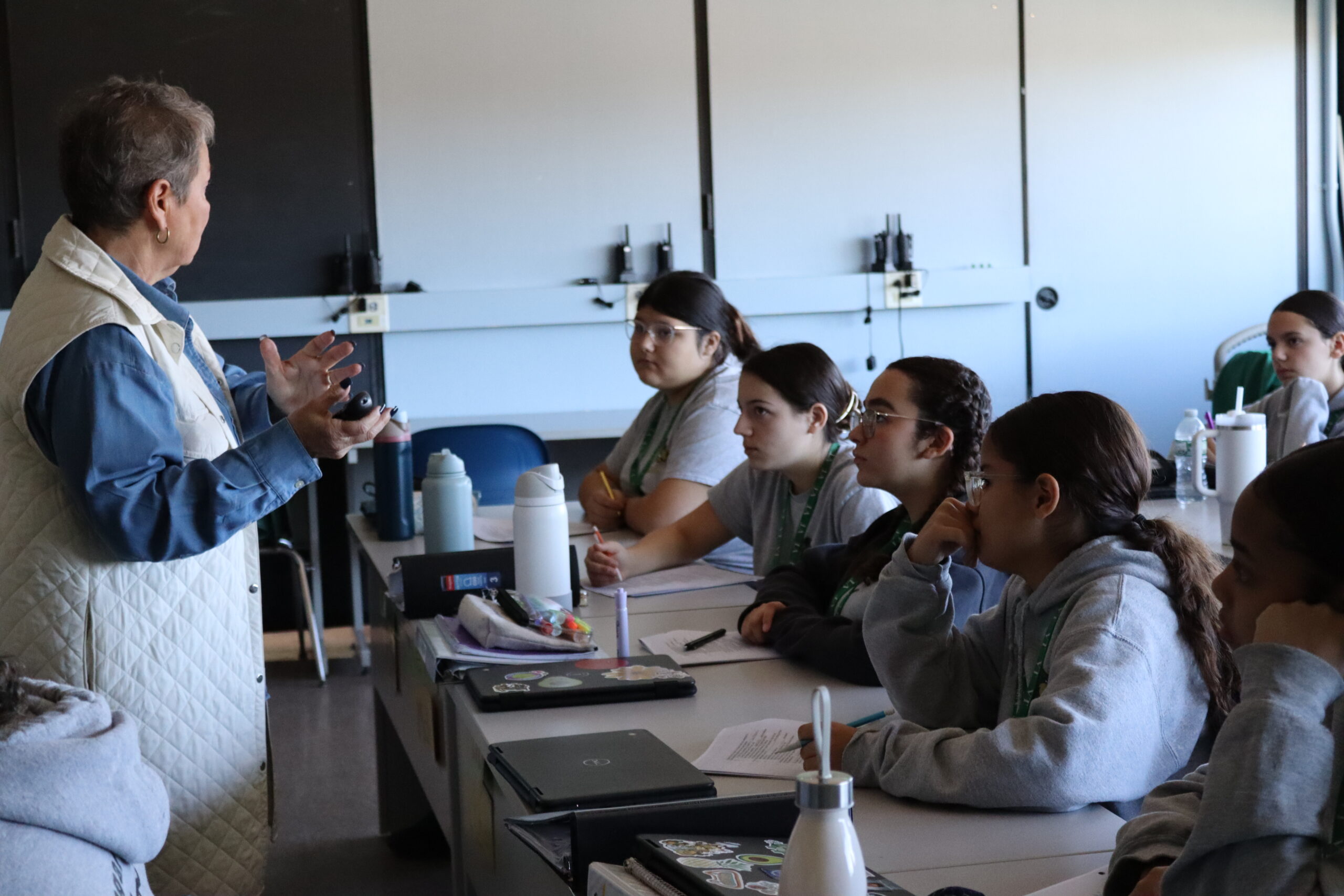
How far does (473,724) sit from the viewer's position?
1622 mm

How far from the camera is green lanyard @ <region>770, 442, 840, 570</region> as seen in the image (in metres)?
2.45

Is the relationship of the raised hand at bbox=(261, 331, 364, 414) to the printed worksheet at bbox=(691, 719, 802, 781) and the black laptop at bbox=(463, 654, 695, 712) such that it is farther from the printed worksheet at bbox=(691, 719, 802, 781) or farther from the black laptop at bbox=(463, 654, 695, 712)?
the printed worksheet at bbox=(691, 719, 802, 781)

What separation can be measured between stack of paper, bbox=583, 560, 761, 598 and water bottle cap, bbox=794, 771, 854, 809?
1.51 m

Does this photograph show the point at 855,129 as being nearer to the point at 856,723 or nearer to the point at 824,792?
the point at 856,723

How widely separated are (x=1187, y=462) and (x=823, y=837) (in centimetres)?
282

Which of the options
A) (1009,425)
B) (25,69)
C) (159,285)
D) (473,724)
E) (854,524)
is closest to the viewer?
(1009,425)

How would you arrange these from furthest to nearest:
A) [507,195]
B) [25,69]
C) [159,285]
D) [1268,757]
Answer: [507,195]
[25,69]
[159,285]
[1268,757]

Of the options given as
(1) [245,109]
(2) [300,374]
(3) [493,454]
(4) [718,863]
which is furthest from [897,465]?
(1) [245,109]

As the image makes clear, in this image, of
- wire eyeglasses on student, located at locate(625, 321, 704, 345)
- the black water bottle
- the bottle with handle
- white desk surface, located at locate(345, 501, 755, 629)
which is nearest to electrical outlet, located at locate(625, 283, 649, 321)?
wire eyeglasses on student, located at locate(625, 321, 704, 345)

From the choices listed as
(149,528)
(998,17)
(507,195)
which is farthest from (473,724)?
(998,17)

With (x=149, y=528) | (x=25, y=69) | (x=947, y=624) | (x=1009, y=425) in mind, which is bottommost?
(x=947, y=624)

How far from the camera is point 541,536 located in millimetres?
2182

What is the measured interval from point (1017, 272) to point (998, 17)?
1069 mm

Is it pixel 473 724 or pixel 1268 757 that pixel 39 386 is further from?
pixel 1268 757
